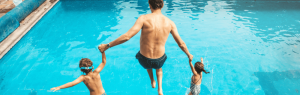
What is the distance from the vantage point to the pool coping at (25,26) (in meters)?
6.92

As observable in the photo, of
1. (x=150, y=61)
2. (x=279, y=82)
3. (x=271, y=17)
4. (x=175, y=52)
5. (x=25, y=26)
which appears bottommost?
(x=279, y=82)

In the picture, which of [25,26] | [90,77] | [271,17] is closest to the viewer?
[90,77]

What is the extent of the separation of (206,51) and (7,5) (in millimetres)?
11766

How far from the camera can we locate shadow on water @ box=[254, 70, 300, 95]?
5.01 m

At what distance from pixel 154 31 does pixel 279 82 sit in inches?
197

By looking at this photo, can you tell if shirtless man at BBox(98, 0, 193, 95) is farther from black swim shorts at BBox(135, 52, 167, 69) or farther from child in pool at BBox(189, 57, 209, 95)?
child in pool at BBox(189, 57, 209, 95)

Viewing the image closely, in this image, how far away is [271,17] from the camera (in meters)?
10.0

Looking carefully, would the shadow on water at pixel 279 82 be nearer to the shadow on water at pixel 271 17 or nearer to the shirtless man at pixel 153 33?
the shadow on water at pixel 271 17

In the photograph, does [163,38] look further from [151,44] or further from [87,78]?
[87,78]

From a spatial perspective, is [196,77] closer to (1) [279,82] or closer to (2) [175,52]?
(2) [175,52]

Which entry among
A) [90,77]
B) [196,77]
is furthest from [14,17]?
[196,77]

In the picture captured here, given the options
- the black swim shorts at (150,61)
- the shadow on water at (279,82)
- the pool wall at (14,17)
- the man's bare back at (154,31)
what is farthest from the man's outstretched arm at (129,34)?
the pool wall at (14,17)

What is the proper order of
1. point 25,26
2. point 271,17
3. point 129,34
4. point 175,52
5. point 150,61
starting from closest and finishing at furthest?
1. point 129,34
2. point 150,61
3. point 175,52
4. point 25,26
5. point 271,17

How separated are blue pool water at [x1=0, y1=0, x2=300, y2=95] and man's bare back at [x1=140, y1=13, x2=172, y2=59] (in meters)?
2.54
